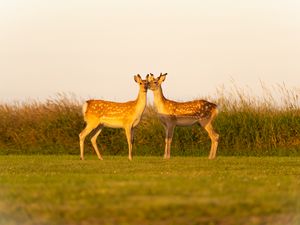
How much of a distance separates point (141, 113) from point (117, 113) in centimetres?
69

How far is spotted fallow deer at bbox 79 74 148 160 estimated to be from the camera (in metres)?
19.0

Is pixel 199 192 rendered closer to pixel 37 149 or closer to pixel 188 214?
pixel 188 214

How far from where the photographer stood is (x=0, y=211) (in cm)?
745

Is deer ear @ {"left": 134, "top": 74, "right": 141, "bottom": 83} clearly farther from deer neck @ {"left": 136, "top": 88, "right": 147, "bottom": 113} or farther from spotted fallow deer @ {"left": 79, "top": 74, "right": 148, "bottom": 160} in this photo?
deer neck @ {"left": 136, "top": 88, "right": 147, "bottom": 113}

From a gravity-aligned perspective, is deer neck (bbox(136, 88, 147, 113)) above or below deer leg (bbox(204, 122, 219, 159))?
above

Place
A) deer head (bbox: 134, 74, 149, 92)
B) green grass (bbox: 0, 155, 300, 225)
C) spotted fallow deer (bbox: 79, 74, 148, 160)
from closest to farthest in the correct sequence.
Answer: green grass (bbox: 0, 155, 300, 225) < spotted fallow deer (bbox: 79, 74, 148, 160) < deer head (bbox: 134, 74, 149, 92)

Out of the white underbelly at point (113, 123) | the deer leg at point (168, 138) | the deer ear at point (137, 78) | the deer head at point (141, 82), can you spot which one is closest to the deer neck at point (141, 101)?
the deer head at point (141, 82)

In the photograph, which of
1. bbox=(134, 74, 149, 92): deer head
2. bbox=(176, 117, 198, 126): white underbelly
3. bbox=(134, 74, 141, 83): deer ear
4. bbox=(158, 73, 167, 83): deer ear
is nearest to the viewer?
bbox=(134, 74, 149, 92): deer head

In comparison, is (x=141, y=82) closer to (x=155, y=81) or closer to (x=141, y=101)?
(x=141, y=101)

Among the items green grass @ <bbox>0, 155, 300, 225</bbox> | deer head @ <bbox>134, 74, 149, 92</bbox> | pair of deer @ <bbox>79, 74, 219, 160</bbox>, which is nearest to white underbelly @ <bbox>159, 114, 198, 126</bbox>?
pair of deer @ <bbox>79, 74, 219, 160</bbox>

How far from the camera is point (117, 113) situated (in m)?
19.2

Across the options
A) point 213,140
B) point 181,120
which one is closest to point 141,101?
point 181,120

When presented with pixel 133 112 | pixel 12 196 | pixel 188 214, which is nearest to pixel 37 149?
pixel 133 112

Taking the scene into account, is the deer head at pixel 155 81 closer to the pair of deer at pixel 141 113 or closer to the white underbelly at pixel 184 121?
the pair of deer at pixel 141 113
